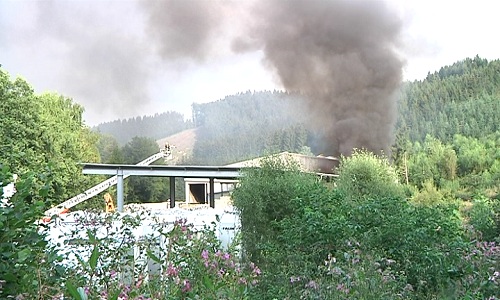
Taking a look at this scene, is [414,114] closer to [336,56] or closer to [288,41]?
[336,56]

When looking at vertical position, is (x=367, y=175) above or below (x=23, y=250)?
above

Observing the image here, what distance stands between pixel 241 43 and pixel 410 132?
6710mm

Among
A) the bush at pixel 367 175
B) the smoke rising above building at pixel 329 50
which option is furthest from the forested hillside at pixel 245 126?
the bush at pixel 367 175

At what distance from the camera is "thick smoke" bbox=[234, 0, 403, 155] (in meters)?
18.0

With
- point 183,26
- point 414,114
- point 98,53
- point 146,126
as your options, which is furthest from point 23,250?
point 146,126

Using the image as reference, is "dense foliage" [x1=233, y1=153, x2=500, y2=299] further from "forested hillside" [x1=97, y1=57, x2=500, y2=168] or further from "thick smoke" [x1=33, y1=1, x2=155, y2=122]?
"thick smoke" [x1=33, y1=1, x2=155, y2=122]

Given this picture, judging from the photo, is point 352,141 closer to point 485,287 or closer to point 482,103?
point 482,103

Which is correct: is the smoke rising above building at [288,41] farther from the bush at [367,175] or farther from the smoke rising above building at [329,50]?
the bush at [367,175]

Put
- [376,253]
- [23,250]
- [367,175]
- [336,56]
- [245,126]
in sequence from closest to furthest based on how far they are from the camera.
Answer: [23,250] → [376,253] → [367,175] → [336,56] → [245,126]

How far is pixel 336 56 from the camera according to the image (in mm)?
18219

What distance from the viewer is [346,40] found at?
18.3 m

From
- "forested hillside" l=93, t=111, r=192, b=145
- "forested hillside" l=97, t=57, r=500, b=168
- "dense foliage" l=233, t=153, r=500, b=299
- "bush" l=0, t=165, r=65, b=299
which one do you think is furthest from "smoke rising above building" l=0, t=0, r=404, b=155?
"bush" l=0, t=165, r=65, b=299

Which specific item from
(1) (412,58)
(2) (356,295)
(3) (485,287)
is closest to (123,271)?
(2) (356,295)

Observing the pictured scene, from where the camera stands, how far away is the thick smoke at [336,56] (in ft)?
59.0
